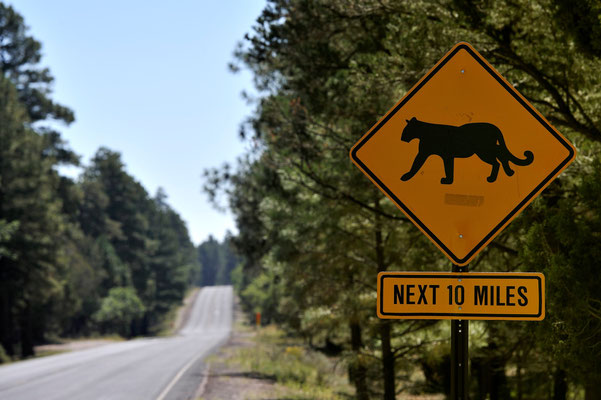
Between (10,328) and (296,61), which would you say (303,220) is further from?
(10,328)

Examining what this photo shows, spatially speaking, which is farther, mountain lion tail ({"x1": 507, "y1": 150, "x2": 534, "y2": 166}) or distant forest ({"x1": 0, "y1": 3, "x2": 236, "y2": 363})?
distant forest ({"x1": 0, "y1": 3, "x2": 236, "y2": 363})

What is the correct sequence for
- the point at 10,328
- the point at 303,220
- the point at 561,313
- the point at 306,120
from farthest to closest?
the point at 10,328 < the point at 303,220 < the point at 306,120 < the point at 561,313

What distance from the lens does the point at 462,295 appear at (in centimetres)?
337

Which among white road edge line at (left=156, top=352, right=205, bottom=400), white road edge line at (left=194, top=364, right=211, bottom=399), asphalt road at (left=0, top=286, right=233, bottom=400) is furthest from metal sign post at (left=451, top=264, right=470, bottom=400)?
white road edge line at (left=156, top=352, right=205, bottom=400)

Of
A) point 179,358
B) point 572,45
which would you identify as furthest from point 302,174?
point 179,358

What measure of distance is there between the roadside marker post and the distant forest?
30.7 meters

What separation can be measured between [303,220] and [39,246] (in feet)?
91.4

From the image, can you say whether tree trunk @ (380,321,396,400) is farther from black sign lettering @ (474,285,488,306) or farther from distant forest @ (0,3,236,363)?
distant forest @ (0,3,236,363)

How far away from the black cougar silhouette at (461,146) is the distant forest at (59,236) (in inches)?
1210

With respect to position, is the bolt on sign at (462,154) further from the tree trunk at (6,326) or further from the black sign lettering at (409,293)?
the tree trunk at (6,326)

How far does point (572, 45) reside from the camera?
22.6ft

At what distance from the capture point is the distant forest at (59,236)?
115 feet

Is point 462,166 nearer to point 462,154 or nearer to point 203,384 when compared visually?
point 462,154

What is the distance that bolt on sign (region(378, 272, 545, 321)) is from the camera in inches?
131
